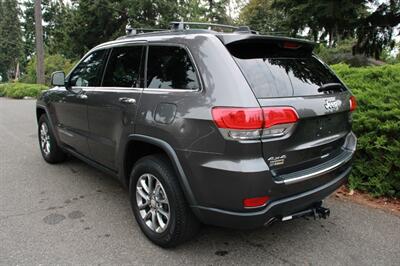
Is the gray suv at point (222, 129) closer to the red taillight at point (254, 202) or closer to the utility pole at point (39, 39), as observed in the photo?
the red taillight at point (254, 202)

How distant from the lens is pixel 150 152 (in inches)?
135

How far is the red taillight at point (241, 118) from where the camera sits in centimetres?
256

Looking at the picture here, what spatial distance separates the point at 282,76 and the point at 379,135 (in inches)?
76.4

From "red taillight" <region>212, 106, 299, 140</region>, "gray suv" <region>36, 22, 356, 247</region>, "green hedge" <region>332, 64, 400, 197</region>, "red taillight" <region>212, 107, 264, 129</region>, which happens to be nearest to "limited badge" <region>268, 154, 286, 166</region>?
"gray suv" <region>36, 22, 356, 247</region>

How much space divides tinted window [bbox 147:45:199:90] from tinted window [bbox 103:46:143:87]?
0.21 metres

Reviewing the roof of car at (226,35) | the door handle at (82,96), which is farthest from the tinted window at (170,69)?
the door handle at (82,96)

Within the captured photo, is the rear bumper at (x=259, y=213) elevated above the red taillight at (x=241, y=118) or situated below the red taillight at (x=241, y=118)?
below

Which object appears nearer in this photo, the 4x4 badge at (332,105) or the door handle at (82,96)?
the 4x4 badge at (332,105)

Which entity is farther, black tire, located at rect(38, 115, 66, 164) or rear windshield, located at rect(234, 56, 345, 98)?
black tire, located at rect(38, 115, 66, 164)

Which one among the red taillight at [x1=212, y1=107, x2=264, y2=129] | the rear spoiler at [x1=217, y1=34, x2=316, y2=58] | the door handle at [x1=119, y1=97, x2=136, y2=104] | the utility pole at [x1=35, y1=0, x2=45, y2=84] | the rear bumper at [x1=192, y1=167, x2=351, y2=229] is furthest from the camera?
the utility pole at [x1=35, y1=0, x2=45, y2=84]

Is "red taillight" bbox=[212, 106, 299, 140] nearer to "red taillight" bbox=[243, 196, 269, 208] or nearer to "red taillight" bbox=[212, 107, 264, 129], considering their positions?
"red taillight" bbox=[212, 107, 264, 129]

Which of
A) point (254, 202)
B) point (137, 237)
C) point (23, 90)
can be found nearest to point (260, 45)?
point (254, 202)

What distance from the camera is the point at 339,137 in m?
3.31

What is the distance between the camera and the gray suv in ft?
8.59
